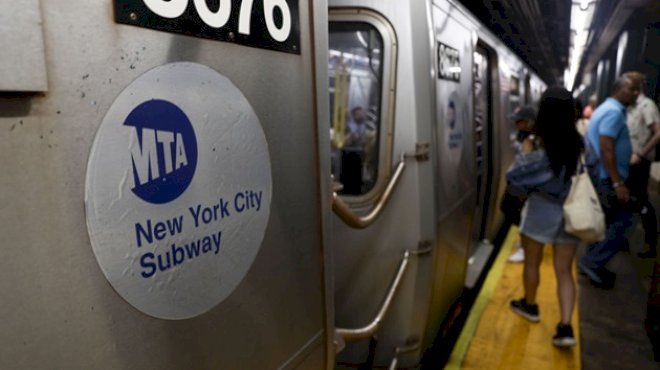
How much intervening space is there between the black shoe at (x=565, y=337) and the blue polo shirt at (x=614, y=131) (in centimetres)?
154

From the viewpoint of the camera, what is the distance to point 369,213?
240cm

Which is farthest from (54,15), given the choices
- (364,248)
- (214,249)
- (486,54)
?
(486,54)

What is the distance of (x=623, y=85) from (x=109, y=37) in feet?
14.0

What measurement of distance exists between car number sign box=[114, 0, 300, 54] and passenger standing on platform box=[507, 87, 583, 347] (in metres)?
2.14

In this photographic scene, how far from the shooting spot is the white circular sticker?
876 millimetres

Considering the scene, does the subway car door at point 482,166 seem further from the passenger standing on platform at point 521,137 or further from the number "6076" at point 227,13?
the number "6076" at point 227,13

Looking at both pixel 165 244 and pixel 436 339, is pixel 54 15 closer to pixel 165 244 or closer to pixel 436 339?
pixel 165 244

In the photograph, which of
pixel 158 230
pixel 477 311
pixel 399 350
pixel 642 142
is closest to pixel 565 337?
pixel 477 311

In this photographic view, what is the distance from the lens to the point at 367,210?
8.82ft

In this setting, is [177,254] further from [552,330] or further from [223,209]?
[552,330]

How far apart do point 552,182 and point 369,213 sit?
140 centimetres

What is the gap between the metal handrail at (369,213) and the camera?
1.89 meters

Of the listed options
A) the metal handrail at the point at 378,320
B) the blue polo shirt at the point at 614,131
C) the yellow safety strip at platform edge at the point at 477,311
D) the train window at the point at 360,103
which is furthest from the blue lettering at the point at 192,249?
the blue polo shirt at the point at 614,131

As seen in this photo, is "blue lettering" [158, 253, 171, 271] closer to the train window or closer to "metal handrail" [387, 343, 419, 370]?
the train window
